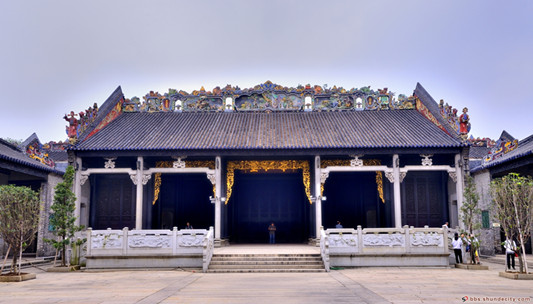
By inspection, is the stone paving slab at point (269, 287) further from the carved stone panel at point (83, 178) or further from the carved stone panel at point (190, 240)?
the carved stone panel at point (83, 178)

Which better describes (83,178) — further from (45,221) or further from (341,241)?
(341,241)

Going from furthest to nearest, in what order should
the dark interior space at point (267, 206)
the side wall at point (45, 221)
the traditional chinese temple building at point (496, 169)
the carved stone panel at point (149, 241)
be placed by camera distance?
the dark interior space at point (267, 206) < the side wall at point (45, 221) < the traditional chinese temple building at point (496, 169) < the carved stone panel at point (149, 241)

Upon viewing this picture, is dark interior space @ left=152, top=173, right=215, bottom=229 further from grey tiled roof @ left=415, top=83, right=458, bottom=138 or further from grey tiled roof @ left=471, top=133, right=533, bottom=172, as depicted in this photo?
grey tiled roof @ left=471, top=133, right=533, bottom=172

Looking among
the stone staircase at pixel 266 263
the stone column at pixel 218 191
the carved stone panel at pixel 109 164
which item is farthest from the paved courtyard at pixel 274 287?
the carved stone panel at pixel 109 164

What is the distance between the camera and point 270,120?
23.5 metres

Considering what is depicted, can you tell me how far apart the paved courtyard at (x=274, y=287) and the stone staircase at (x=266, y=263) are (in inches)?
30.1

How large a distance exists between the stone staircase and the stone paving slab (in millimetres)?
802

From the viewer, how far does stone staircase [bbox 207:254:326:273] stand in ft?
50.0

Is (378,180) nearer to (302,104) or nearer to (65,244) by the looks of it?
(302,104)

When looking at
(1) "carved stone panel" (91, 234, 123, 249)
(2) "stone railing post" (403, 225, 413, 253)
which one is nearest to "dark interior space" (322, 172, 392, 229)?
(2) "stone railing post" (403, 225, 413, 253)

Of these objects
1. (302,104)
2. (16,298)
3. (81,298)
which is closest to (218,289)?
(81,298)

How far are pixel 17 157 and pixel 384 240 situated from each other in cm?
1427

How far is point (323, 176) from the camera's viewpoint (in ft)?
65.1

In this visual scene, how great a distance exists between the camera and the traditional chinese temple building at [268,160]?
19859 millimetres
